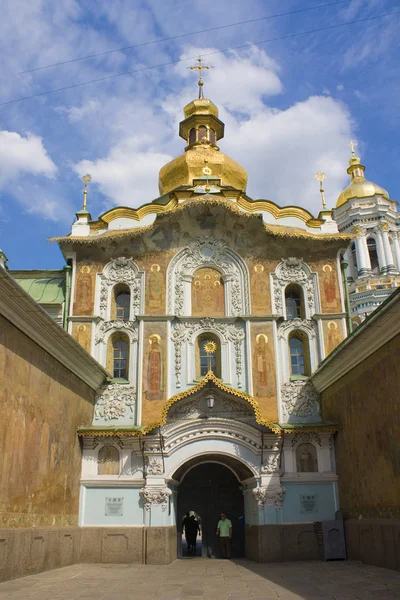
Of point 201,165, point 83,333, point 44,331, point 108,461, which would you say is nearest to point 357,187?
point 201,165

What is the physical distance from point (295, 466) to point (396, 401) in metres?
5.48

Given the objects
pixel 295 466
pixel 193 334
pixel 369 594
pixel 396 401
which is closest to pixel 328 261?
pixel 193 334

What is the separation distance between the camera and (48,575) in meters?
11.6

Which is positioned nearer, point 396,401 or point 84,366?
point 396,401

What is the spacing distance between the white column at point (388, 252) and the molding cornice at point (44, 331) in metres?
26.3

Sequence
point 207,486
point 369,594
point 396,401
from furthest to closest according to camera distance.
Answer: point 207,486 → point 396,401 → point 369,594

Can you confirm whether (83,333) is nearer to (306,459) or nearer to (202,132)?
(306,459)

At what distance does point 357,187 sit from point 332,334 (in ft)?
87.3

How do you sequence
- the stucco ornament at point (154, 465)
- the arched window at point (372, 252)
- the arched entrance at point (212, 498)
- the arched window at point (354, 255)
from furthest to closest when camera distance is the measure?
the arched window at point (354, 255) < the arched window at point (372, 252) < the arched entrance at point (212, 498) < the stucco ornament at point (154, 465)

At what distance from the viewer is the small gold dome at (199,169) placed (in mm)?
22578

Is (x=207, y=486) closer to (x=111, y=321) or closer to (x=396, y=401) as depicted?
(x=111, y=321)

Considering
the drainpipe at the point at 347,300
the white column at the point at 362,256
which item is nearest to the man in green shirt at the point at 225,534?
the drainpipe at the point at 347,300

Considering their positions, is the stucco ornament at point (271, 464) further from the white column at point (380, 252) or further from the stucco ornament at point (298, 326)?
the white column at point (380, 252)

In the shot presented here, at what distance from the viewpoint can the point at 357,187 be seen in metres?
41.5
